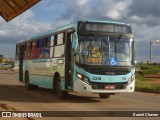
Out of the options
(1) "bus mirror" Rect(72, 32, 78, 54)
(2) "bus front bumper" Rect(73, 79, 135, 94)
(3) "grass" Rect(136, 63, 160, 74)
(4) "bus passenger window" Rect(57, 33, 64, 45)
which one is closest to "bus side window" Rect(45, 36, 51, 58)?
(4) "bus passenger window" Rect(57, 33, 64, 45)

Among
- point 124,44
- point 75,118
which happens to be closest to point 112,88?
point 124,44

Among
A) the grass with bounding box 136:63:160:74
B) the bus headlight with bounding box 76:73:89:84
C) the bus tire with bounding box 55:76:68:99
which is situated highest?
the bus headlight with bounding box 76:73:89:84

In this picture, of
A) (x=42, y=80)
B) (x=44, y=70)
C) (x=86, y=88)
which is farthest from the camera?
(x=42, y=80)

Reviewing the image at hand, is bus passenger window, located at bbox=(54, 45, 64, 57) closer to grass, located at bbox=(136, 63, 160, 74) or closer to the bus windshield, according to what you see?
the bus windshield

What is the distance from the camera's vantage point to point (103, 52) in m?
15.9

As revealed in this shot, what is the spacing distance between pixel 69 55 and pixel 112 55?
6.07ft

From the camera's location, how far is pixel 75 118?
11.8m

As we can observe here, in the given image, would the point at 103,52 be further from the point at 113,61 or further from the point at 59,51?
the point at 59,51

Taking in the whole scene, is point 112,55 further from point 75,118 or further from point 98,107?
point 75,118

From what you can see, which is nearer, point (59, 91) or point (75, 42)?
point (75, 42)

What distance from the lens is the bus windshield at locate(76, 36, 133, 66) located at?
15.8m

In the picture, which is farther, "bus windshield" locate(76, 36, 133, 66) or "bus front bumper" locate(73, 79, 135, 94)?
"bus windshield" locate(76, 36, 133, 66)

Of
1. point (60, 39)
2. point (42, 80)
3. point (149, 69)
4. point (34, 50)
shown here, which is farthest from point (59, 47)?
point (149, 69)

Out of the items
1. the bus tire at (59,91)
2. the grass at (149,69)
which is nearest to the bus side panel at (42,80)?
the bus tire at (59,91)
